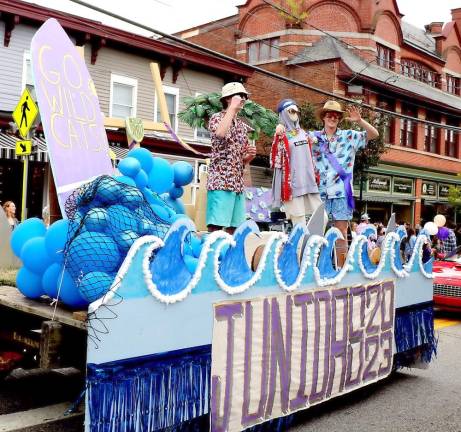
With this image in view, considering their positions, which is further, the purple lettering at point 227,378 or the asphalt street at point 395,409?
the asphalt street at point 395,409

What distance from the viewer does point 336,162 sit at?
556 centimetres

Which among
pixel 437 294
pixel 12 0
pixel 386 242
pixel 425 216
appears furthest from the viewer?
pixel 425 216

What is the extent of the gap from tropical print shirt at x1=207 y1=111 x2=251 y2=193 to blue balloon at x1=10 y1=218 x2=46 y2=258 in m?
1.70

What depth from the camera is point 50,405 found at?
12.9ft

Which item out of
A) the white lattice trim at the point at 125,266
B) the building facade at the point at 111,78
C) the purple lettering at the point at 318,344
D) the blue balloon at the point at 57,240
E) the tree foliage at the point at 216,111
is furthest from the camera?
the building facade at the point at 111,78

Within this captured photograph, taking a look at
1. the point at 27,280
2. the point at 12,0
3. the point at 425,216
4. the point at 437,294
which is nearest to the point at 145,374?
the point at 27,280

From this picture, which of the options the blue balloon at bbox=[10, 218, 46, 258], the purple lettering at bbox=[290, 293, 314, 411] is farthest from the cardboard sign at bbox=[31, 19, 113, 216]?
the purple lettering at bbox=[290, 293, 314, 411]

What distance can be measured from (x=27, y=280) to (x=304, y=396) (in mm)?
1895

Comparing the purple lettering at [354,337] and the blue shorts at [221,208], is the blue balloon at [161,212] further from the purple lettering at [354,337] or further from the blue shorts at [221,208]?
the purple lettering at [354,337]

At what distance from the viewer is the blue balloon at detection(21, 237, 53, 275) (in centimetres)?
347

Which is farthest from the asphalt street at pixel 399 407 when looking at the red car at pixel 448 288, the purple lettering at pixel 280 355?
the red car at pixel 448 288

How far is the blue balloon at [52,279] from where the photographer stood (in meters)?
3.35

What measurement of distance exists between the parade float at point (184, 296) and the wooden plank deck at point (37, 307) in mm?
85

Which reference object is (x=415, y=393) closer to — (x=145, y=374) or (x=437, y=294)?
(x=145, y=374)
